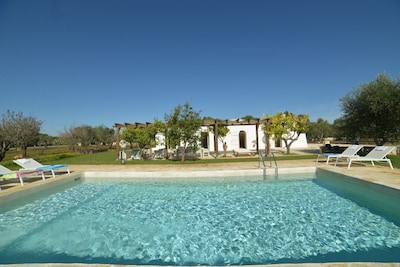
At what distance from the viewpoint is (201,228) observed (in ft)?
14.3

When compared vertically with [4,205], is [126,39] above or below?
above

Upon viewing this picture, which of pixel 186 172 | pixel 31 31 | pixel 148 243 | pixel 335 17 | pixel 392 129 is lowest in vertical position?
pixel 148 243

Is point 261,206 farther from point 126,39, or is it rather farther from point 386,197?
point 126,39

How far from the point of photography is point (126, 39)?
1569 centimetres

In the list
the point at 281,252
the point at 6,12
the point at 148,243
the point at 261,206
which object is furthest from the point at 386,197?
the point at 6,12

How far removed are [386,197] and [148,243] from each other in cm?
632

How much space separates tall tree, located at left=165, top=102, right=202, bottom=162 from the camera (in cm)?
1337

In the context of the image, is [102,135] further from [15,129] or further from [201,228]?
[201,228]

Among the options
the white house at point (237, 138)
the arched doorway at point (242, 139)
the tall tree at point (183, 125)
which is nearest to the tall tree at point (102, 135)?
the white house at point (237, 138)

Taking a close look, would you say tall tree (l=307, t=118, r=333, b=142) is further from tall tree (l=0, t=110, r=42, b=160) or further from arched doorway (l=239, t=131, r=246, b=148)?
tall tree (l=0, t=110, r=42, b=160)

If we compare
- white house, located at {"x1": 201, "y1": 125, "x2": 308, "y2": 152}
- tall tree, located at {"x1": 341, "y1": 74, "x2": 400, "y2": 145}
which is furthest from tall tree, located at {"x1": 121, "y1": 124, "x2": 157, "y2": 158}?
tall tree, located at {"x1": 341, "y1": 74, "x2": 400, "y2": 145}

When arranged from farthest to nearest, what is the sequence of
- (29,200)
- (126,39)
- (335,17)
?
(126,39), (335,17), (29,200)

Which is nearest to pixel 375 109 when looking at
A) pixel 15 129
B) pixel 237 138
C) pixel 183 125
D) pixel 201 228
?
pixel 183 125

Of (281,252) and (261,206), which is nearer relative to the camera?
(281,252)
